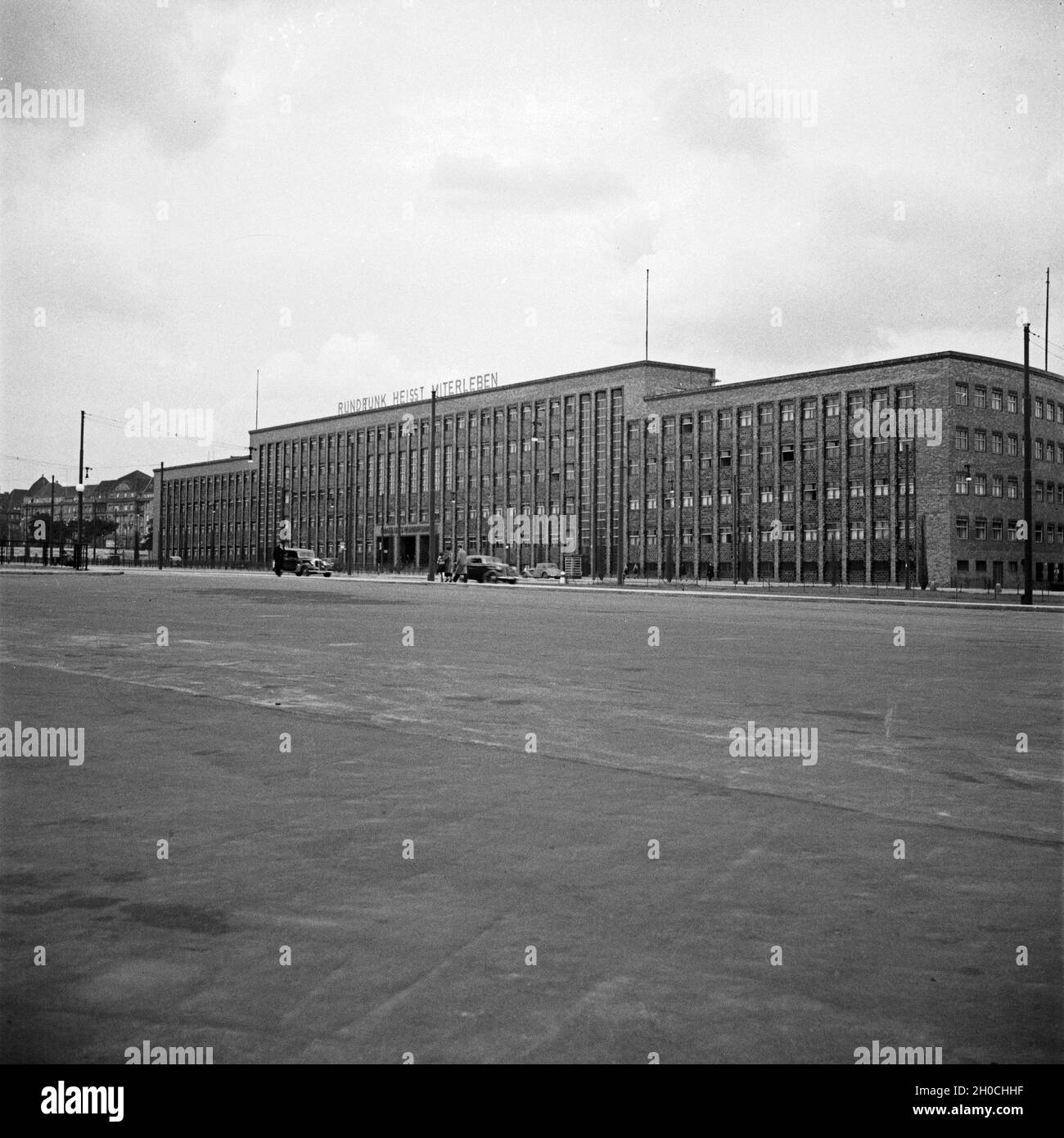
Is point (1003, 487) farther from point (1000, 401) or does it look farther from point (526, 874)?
point (526, 874)

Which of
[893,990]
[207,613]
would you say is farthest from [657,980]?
[207,613]

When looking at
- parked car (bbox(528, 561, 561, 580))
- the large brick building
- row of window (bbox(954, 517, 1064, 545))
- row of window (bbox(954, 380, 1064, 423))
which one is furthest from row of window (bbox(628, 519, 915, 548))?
row of window (bbox(954, 380, 1064, 423))

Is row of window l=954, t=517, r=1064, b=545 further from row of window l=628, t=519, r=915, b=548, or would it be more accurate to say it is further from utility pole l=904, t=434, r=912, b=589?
utility pole l=904, t=434, r=912, b=589

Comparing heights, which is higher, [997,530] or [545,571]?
[997,530]

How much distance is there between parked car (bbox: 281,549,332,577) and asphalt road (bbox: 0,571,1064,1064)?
5920 cm

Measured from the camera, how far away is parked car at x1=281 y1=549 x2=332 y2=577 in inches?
2758

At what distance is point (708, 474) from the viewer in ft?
275

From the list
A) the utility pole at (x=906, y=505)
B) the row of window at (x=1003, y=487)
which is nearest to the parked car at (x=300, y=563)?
the utility pole at (x=906, y=505)

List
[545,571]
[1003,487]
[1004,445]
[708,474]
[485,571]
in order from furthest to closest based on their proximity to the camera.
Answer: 1. [708,474]
2. [545,571]
3. [1004,445]
4. [1003,487]
5. [485,571]

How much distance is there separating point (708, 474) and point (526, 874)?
264 feet

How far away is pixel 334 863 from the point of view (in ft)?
16.2

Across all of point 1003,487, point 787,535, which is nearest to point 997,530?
point 1003,487
